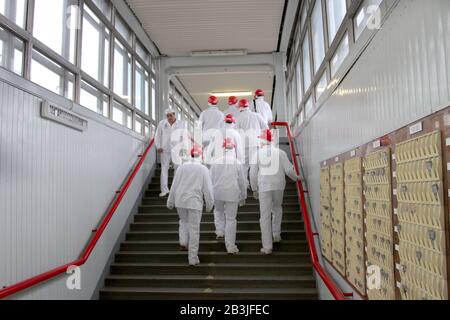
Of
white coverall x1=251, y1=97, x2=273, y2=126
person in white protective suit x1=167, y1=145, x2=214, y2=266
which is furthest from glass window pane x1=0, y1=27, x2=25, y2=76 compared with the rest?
white coverall x1=251, y1=97, x2=273, y2=126

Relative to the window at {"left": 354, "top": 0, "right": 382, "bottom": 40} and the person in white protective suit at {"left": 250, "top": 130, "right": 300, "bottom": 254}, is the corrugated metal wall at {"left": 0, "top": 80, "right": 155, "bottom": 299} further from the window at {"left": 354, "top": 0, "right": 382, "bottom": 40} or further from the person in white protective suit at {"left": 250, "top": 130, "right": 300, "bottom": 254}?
the window at {"left": 354, "top": 0, "right": 382, "bottom": 40}

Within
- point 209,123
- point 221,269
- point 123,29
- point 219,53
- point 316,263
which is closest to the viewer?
point 316,263

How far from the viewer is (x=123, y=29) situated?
795 centimetres

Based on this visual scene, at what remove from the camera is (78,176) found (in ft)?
16.0

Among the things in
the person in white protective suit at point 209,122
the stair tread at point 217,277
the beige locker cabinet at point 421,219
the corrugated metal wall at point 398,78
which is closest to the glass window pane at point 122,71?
the person in white protective suit at point 209,122

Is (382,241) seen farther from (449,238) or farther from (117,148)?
(117,148)

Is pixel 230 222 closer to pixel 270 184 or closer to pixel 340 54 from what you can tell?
pixel 270 184

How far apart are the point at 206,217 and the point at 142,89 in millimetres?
4151

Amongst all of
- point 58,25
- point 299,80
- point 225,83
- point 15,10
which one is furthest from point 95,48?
point 225,83

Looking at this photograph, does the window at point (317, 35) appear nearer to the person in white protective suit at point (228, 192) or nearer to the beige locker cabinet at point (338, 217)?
the person in white protective suit at point (228, 192)

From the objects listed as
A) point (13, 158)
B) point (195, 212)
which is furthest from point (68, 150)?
point (195, 212)

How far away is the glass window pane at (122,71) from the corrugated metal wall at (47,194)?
181cm

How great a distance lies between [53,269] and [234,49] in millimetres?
7740

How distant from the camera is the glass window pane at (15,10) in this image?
3.83 meters
